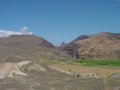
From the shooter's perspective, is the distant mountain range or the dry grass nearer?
the dry grass

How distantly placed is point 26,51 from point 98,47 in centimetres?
5332

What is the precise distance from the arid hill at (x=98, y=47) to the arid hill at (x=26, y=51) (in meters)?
16.7

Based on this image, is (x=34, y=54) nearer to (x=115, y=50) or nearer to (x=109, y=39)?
(x=115, y=50)

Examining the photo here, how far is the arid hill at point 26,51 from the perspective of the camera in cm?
9830

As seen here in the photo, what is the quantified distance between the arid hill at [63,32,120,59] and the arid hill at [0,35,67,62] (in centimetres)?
1672

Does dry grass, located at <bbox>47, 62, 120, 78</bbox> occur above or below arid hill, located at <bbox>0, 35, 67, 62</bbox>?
below

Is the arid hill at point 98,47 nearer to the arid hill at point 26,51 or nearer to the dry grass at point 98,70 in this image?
the arid hill at point 26,51

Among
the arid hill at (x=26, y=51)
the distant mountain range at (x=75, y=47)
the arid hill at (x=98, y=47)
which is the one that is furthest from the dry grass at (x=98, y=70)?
the arid hill at (x=98, y=47)

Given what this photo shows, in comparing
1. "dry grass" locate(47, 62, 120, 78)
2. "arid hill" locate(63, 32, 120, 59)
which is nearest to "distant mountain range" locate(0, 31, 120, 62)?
"arid hill" locate(63, 32, 120, 59)

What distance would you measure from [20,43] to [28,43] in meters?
3.54

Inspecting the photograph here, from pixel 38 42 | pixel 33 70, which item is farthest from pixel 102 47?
pixel 33 70

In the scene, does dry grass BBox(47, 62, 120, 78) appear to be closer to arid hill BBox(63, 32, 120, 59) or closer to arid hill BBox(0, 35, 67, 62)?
arid hill BBox(0, 35, 67, 62)

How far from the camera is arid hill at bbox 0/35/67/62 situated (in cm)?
9830

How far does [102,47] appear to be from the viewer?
525 feet
